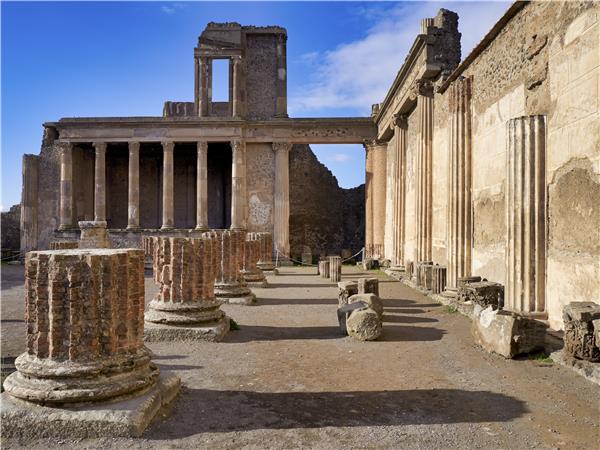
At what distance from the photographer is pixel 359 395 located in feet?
14.8

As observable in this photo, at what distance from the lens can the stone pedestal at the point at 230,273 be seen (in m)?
9.89

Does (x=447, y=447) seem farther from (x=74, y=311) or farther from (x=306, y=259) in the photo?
(x=306, y=259)

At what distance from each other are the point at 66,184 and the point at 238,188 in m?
7.50

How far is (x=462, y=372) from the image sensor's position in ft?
17.2

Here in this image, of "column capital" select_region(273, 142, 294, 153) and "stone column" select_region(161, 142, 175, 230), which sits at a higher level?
"column capital" select_region(273, 142, 294, 153)

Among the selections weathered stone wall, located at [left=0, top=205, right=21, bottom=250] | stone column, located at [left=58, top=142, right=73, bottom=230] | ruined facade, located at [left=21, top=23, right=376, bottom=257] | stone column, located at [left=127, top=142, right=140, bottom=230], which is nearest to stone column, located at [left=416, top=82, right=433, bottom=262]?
ruined facade, located at [left=21, top=23, right=376, bottom=257]

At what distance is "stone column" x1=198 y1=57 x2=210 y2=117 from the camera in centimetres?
2334

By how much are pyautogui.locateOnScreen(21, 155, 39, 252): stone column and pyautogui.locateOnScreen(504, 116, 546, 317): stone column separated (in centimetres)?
2123

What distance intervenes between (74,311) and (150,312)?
3209 mm

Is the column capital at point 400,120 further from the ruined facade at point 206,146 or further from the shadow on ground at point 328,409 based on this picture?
the shadow on ground at point 328,409

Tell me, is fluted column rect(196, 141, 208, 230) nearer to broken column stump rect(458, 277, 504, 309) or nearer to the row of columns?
the row of columns

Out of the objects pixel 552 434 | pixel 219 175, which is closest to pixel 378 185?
pixel 219 175

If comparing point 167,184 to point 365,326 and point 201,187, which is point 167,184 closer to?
point 201,187

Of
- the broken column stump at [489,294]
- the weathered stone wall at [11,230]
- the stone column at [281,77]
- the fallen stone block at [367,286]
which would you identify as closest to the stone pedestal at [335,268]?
the fallen stone block at [367,286]
